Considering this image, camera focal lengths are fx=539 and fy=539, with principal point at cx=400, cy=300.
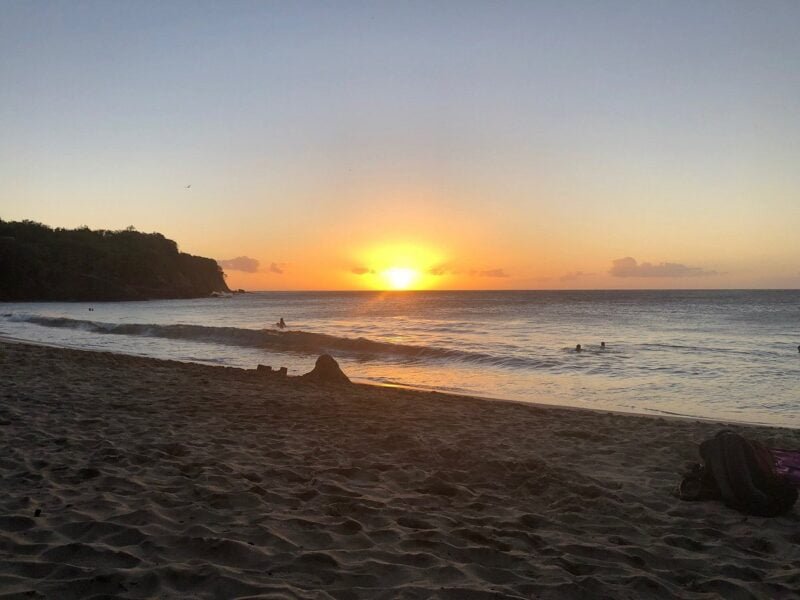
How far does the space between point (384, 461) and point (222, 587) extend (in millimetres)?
3246

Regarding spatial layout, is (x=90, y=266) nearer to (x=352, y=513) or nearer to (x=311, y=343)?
(x=311, y=343)

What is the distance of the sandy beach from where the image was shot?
11.3ft

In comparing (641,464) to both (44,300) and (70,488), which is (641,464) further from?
(44,300)

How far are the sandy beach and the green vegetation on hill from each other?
8731 cm

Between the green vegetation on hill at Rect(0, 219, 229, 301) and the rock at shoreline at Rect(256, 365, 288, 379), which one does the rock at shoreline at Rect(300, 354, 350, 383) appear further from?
the green vegetation on hill at Rect(0, 219, 229, 301)

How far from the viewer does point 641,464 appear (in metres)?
6.79

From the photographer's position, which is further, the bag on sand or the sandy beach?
the bag on sand

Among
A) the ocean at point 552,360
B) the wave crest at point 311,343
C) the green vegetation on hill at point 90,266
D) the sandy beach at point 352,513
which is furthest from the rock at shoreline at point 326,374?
the green vegetation on hill at point 90,266

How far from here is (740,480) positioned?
17.0 feet

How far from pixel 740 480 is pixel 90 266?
104 meters

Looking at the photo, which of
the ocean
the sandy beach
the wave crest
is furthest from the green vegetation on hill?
the sandy beach

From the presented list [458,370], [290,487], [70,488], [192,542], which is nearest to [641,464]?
[290,487]

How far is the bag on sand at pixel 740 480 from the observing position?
16.3ft

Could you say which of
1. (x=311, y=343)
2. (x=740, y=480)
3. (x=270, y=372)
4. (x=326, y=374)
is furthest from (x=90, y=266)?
(x=740, y=480)
